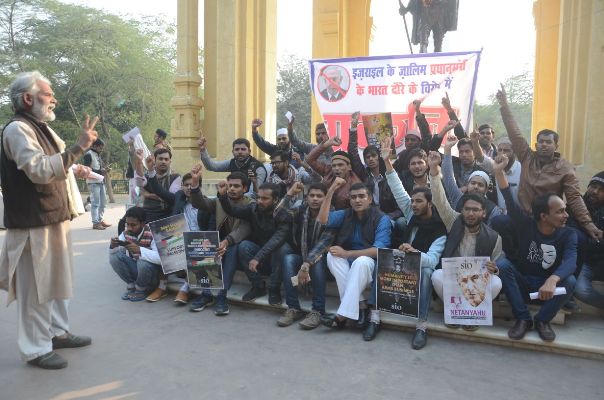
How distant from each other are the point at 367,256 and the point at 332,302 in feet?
2.47

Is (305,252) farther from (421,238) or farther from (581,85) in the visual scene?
(581,85)

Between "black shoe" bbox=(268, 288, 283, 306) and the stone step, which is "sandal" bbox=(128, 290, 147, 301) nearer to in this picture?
"black shoe" bbox=(268, 288, 283, 306)

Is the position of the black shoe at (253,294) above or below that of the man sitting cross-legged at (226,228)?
below

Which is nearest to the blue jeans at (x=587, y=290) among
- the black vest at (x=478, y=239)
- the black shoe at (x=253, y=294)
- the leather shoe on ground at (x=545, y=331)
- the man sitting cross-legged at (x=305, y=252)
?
the leather shoe on ground at (x=545, y=331)

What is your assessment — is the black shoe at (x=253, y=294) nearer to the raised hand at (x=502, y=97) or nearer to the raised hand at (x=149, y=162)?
the raised hand at (x=149, y=162)

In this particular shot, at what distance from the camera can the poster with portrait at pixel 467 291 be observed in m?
3.85

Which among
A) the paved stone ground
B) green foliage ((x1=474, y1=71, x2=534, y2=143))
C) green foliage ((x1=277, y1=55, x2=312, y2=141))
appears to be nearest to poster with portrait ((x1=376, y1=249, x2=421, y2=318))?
the paved stone ground

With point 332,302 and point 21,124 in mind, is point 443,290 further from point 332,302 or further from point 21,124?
point 21,124

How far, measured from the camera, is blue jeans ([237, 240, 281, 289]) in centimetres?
469

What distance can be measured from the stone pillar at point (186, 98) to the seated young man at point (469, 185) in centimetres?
457

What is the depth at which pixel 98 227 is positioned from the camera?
32.7ft

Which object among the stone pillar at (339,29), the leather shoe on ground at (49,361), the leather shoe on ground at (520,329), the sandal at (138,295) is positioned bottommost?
the sandal at (138,295)

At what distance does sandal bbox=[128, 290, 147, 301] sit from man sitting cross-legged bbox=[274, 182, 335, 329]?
1.68 meters

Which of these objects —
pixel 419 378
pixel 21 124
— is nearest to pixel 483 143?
pixel 419 378
